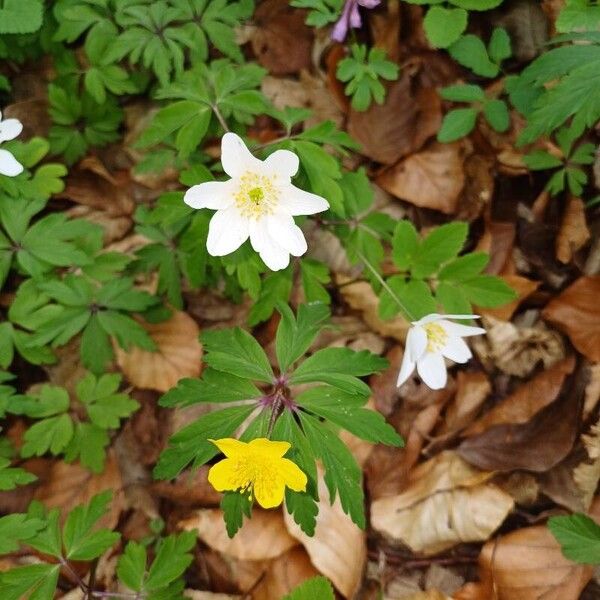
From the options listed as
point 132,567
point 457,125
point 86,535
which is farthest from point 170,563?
point 457,125

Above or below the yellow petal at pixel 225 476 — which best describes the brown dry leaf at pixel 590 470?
below

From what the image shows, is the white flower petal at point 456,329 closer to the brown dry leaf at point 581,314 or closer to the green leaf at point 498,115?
the brown dry leaf at point 581,314

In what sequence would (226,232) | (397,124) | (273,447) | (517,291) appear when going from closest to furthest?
A: (273,447) → (226,232) → (517,291) → (397,124)

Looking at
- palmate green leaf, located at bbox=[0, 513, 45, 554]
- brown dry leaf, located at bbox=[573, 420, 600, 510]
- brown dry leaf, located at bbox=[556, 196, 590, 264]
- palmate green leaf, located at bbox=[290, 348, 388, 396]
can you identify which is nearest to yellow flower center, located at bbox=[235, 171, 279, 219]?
palmate green leaf, located at bbox=[290, 348, 388, 396]

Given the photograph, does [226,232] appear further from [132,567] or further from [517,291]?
[517,291]

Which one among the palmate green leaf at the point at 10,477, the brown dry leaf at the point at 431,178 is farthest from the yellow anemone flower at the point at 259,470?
the brown dry leaf at the point at 431,178

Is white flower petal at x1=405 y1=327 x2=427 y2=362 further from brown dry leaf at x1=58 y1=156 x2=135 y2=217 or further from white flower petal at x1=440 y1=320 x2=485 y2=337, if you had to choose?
brown dry leaf at x1=58 y1=156 x2=135 y2=217
